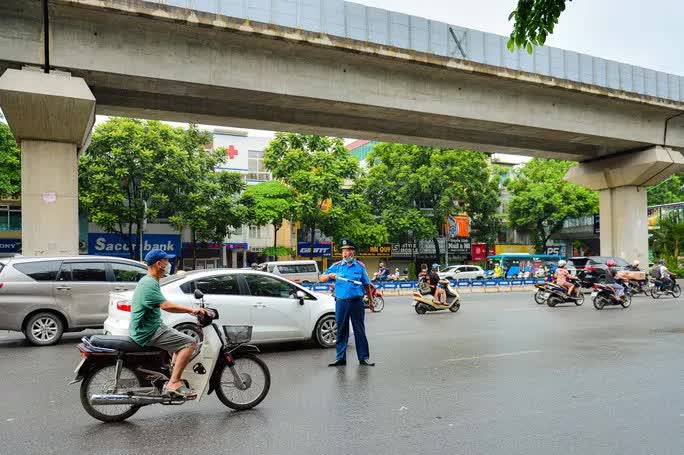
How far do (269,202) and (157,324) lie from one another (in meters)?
30.9

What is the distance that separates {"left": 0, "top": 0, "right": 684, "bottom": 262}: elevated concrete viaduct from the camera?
14859mm

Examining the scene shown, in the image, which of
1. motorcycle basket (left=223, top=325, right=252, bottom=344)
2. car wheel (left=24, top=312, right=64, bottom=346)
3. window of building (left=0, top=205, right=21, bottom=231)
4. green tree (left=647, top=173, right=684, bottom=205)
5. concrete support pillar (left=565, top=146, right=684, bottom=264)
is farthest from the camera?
green tree (left=647, top=173, right=684, bottom=205)

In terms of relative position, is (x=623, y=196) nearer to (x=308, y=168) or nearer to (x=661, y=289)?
(x=661, y=289)

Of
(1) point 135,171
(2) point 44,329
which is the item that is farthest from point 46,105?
(1) point 135,171

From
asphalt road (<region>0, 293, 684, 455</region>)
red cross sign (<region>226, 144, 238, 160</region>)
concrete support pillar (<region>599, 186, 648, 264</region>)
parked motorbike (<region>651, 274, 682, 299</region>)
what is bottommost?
parked motorbike (<region>651, 274, 682, 299</region>)

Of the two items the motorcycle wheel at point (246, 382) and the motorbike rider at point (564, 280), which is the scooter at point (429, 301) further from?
the motorcycle wheel at point (246, 382)

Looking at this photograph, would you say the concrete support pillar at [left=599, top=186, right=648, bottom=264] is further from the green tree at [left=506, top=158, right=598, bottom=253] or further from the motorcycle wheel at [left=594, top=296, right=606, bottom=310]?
the green tree at [left=506, top=158, right=598, bottom=253]

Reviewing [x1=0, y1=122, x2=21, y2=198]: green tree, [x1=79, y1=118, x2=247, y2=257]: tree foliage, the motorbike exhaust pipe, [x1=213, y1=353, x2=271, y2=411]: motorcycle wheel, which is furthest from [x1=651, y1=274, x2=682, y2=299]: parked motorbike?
[x1=0, y1=122, x2=21, y2=198]: green tree

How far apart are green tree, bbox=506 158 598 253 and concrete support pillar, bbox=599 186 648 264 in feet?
55.8

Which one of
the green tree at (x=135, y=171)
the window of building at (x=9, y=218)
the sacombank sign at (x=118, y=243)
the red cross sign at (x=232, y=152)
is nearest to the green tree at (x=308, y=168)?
the green tree at (x=135, y=171)

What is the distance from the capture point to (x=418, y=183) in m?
41.9

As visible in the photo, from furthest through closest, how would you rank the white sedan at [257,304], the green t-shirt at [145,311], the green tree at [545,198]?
the green tree at [545,198], the white sedan at [257,304], the green t-shirt at [145,311]

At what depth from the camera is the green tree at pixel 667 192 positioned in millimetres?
54625

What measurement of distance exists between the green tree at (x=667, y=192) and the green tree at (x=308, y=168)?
3420cm
